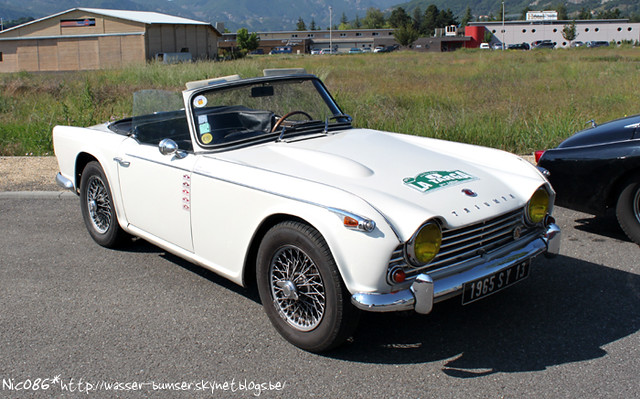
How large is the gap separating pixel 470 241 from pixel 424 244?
1.29 ft

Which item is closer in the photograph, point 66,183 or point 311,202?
point 311,202

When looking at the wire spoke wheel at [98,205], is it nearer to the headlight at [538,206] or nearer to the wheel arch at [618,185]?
the headlight at [538,206]

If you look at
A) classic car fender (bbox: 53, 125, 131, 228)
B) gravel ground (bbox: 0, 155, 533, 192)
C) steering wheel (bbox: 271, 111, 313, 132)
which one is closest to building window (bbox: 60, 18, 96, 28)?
gravel ground (bbox: 0, 155, 533, 192)

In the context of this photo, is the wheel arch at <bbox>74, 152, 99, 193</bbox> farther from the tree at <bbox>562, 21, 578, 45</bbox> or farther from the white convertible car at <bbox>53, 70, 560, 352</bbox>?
the tree at <bbox>562, 21, 578, 45</bbox>

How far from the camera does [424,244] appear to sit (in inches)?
129

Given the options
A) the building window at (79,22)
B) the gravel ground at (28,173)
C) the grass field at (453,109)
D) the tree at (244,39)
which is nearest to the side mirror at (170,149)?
the gravel ground at (28,173)

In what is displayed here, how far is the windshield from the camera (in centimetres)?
448

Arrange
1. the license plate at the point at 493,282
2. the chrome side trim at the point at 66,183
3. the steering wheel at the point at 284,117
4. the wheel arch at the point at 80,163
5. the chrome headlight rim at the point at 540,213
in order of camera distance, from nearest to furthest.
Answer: the license plate at the point at 493,282
the chrome headlight rim at the point at 540,213
the steering wheel at the point at 284,117
the wheel arch at the point at 80,163
the chrome side trim at the point at 66,183

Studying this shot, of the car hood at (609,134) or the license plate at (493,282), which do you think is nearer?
the license plate at (493,282)

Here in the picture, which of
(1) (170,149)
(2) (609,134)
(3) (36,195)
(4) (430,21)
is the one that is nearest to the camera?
(1) (170,149)

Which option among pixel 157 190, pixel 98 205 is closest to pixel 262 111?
pixel 157 190

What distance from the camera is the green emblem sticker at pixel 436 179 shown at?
3.69 m

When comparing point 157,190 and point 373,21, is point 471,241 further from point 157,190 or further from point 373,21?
point 373,21

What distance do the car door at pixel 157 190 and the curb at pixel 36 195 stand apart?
2.82 m
